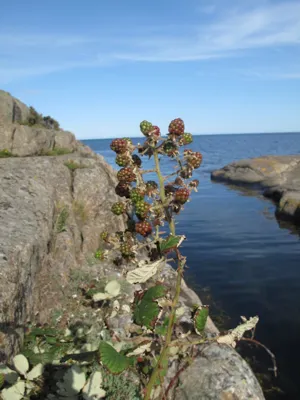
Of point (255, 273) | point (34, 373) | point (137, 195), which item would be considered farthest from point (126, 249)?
point (255, 273)

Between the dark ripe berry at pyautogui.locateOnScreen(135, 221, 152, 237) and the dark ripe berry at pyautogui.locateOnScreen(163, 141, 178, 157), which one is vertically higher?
the dark ripe berry at pyautogui.locateOnScreen(163, 141, 178, 157)

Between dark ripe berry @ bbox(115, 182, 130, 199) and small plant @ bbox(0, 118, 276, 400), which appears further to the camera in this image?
dark ripe berry @ bbox(115, 182, 130, 199)

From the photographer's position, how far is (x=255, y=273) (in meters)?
13.4

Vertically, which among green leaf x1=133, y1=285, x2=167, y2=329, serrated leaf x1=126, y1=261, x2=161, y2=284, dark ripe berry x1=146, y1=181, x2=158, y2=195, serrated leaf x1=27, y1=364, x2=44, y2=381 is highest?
dark ripe berry x1=146, y1=181, x2=158, y2=195

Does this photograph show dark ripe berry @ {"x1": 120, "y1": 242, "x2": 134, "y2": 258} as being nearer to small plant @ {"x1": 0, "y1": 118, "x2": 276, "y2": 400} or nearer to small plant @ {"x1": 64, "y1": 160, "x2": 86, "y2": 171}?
small plant @ {"x1": 0, "y1": 118, "x2": 276, "y2": 400}

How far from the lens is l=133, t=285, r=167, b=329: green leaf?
2.01 metres

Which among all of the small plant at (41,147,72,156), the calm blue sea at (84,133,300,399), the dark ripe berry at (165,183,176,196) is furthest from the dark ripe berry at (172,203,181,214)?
the small plant at (41,147,72,156)

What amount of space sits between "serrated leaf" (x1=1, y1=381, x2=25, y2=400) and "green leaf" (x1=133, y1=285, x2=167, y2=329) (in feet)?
5.29

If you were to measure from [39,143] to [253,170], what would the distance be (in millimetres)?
30553

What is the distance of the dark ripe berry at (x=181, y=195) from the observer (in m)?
2.20

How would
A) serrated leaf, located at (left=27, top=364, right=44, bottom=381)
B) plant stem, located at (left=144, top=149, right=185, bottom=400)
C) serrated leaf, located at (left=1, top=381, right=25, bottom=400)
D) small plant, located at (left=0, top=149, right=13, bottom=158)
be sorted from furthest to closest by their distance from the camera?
small plant, located at (left=0, top=149, right=13, bottom=158), serrated leaf, located at (left=27, top=364, right=44, bottom=381), serrated leaf, located at (left=1, top=381, right=25, bottom=400), plant stem, located at (left=144, top=149, right=185, bottom=400)

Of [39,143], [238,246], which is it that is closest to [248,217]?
[238,246]

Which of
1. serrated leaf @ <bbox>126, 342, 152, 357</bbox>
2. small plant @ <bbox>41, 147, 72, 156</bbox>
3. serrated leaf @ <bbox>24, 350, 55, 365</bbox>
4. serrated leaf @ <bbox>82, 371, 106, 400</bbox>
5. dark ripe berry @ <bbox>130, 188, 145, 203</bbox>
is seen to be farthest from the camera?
small plant @ <bbox>41, 147, 72, 156</bbox>

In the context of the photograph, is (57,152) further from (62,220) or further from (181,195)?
(181,195)
